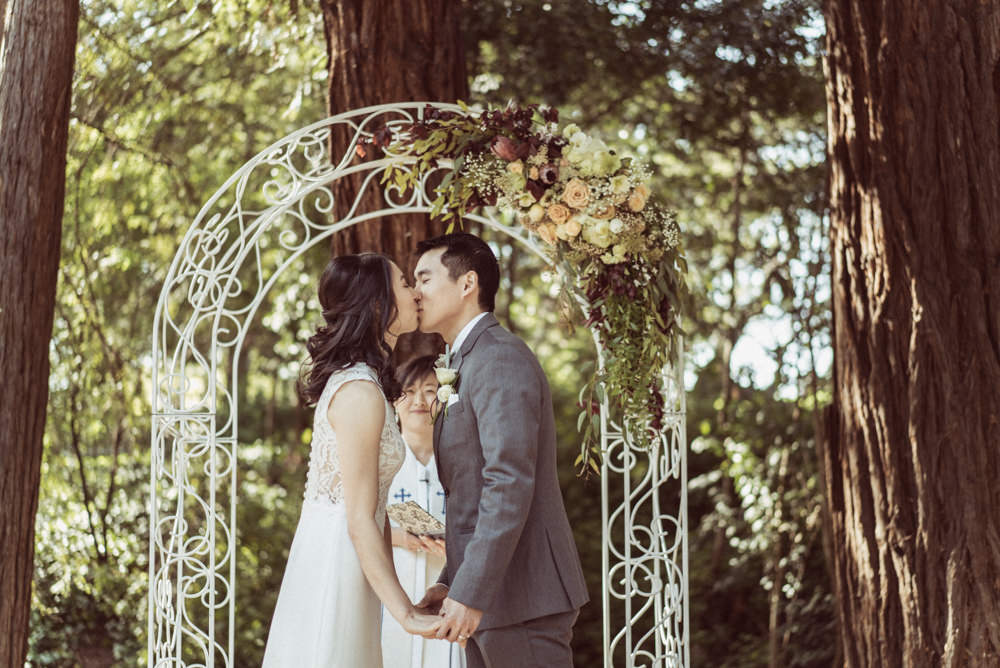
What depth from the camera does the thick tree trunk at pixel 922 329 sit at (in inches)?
168

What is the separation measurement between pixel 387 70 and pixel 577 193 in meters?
2.02

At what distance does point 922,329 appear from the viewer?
14.3 ft

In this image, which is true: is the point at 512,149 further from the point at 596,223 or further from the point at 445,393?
the point at 445,393

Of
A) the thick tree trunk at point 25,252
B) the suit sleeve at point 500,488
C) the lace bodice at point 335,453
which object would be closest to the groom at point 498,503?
the suit sleeve at point 500,488

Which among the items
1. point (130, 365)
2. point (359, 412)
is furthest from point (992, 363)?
point (130, 365)

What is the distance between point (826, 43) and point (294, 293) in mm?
5005

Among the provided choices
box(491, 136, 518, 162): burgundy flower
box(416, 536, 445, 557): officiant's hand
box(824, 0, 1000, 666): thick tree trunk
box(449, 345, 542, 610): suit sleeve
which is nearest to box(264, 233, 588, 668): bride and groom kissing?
box(449, 345, 542, 610): suit sleeve

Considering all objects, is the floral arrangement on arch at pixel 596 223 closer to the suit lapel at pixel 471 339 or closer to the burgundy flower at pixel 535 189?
the burgundy flower at pixel 535 189

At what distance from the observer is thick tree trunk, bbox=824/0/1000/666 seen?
4.27m

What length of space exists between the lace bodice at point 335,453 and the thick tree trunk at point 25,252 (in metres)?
1.49

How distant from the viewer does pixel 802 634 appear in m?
7.82

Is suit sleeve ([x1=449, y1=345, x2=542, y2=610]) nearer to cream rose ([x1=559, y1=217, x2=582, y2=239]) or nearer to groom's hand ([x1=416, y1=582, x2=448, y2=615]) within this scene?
groom's hand ([x1=416, y1=582, x2=448, y2=615])

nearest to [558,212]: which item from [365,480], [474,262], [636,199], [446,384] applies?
[636,199]

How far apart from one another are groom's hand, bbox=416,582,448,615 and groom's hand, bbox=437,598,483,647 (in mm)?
244
